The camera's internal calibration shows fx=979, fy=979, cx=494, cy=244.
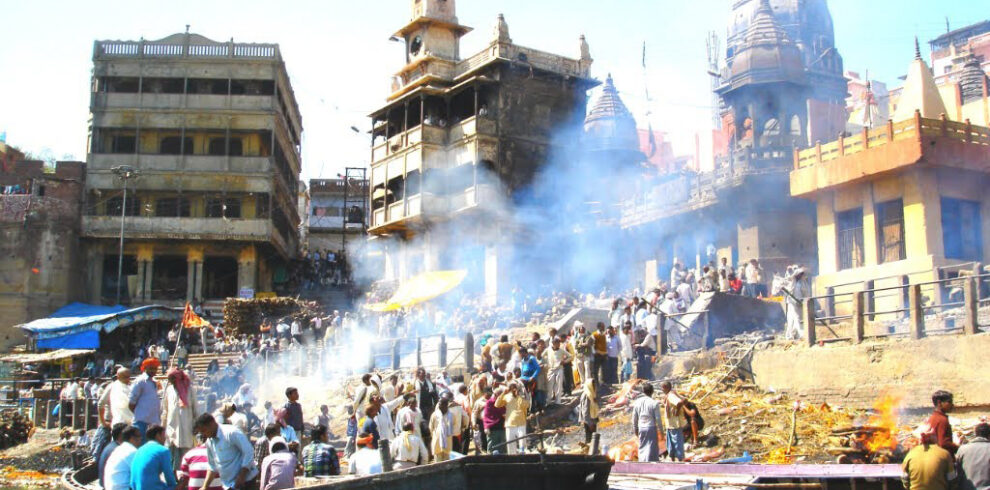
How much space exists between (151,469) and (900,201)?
67.2ft

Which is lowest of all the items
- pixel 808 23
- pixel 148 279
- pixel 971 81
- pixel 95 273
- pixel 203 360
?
pixel 203 360

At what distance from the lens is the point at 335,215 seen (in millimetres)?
62844

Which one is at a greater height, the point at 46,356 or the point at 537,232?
the point at 537,232

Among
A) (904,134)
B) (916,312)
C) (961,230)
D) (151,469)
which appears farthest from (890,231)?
(151,469)

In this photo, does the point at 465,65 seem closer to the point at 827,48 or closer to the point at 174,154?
the point at 174,154

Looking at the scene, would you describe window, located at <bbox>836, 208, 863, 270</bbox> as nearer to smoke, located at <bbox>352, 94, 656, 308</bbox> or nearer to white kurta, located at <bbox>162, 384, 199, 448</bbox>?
smoke, located at <bbox>352, 94, 656, 308</bbox>

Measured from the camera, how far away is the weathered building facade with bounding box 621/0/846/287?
29.8m

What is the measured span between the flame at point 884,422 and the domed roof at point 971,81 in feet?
79.7

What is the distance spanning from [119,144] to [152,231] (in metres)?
5.28

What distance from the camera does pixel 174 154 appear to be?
45438mm

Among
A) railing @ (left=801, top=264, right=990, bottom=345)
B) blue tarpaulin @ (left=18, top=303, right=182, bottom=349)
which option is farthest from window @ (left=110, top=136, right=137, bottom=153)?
railing @ (left=801, top=264, right=990, bottom=345)

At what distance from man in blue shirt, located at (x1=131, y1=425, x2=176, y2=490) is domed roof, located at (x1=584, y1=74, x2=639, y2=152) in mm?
36997

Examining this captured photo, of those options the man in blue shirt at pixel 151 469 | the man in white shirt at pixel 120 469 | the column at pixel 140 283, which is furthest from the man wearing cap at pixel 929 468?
the column at pixel 140 283

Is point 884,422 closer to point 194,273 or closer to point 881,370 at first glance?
point 881,370
